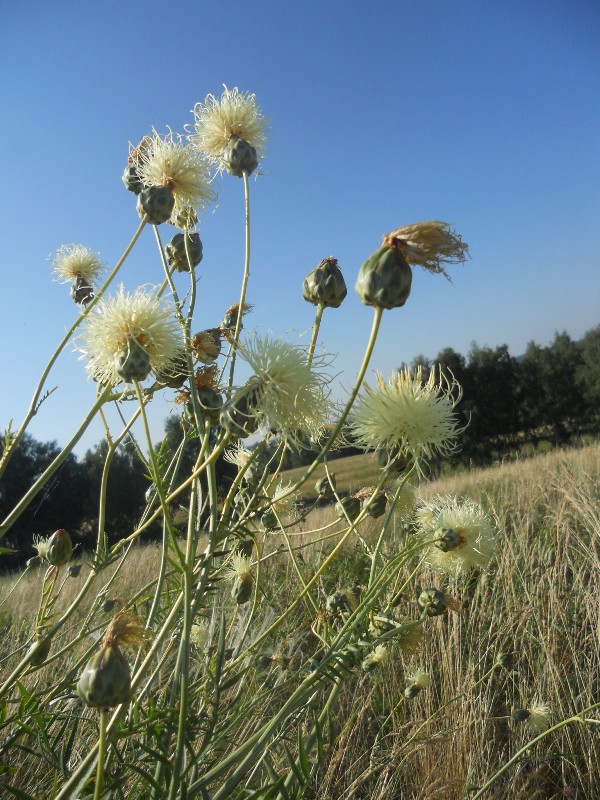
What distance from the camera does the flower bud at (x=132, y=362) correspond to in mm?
1186

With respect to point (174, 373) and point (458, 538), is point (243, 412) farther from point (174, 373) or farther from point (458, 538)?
point (458, 538)

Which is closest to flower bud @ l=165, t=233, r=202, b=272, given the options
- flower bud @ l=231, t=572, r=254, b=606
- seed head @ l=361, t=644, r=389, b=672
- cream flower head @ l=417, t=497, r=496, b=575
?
flower bud @ l=231, t=572, r=254, b=606

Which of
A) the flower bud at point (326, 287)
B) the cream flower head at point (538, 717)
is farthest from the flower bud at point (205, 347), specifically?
the cream flower head at point (538, 717)

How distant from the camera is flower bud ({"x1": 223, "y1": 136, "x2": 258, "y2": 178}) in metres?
1.82

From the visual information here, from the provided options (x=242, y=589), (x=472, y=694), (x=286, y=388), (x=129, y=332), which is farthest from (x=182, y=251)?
(x=472, y=694)

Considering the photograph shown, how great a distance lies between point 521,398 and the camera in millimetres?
41531

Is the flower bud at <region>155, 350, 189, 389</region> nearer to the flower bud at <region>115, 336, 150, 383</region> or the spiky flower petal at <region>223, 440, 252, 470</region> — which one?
the flower bud at <region>115, 336, 150, 383</region>

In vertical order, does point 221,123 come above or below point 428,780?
above

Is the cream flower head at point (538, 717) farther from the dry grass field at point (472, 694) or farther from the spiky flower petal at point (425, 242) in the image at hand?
the spiky flower petal at point (425, 242)

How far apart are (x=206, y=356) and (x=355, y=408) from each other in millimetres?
416

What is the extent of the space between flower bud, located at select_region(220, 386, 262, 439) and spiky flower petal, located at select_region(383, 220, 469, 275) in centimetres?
45

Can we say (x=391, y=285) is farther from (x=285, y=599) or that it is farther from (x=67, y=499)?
(x=67, y=499)

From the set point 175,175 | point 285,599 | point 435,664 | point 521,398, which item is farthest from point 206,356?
→ point 521,398

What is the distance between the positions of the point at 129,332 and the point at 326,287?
55 cm
